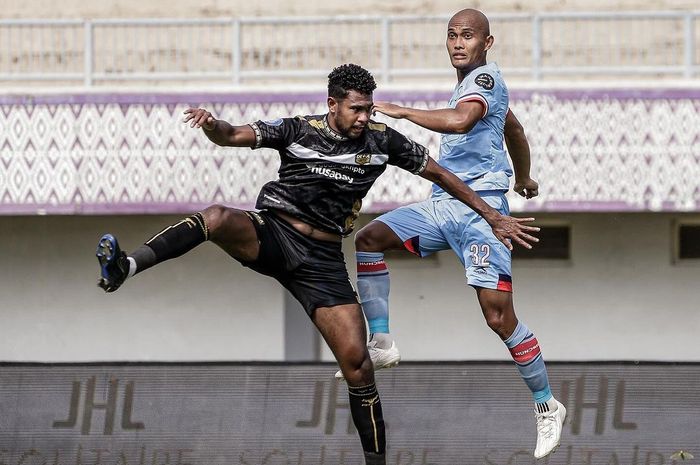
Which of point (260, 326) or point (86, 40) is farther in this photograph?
point (260, 326)

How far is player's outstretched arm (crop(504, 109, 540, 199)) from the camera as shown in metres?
8.38

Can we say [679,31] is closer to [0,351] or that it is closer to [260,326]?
[260,326]

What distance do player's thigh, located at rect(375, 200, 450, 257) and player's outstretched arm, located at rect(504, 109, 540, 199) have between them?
650 mm

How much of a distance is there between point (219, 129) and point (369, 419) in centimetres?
189

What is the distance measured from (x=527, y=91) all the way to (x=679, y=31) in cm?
309

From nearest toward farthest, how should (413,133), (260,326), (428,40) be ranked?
(413,133) → (428,40) → (260,326)

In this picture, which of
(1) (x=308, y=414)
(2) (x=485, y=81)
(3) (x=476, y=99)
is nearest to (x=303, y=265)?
(3) (x=476, y=99)

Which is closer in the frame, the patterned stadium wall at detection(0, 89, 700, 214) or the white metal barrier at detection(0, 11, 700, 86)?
the patterned stadium wall at detection(0, 89, 700, 214)

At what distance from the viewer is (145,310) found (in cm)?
1664

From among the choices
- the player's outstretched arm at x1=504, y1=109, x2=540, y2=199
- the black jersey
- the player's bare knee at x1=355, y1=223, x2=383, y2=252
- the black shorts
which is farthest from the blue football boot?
the player's outstretched arm at x1=504, y1=109, x2=540, y2=199

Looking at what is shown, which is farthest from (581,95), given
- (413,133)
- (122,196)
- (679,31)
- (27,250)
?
(27,250)

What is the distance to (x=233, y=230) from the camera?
7453 mm

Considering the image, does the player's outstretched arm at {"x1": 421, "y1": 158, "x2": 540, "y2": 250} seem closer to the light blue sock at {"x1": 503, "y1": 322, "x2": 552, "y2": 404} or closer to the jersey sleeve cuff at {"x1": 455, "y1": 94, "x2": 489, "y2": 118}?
the jersey sleeve cuff at {"x1": 455, "y1": 94, "x2": 489, "y2": 118}

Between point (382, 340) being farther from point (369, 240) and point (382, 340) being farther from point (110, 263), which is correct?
point (110, 263)
